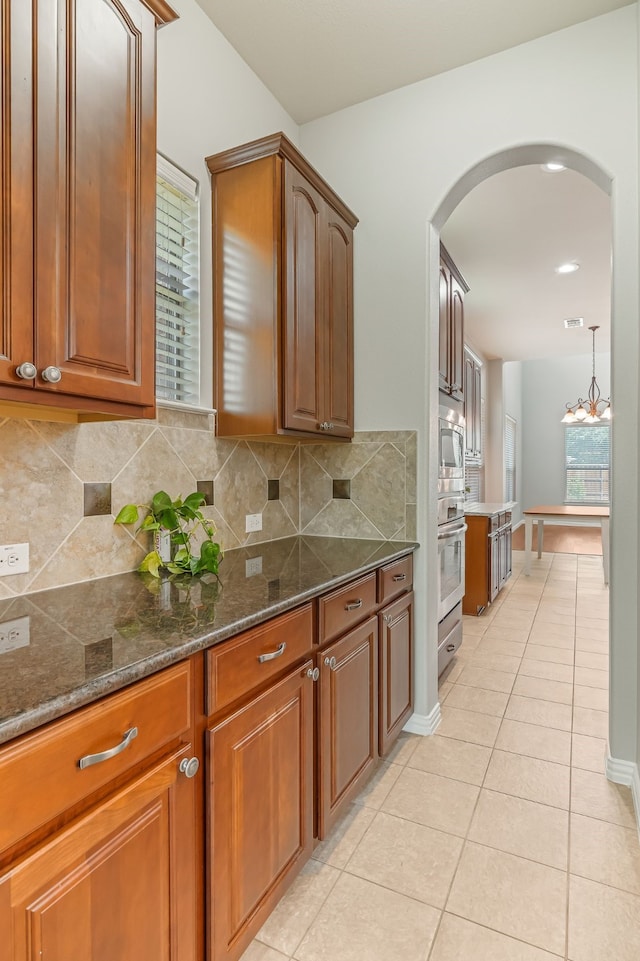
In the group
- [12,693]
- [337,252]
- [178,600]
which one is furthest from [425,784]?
[337,252]

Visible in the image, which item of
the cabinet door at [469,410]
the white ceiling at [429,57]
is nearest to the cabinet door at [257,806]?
the white ceiling at [429,57]

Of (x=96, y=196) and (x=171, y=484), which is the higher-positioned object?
(x=96, y=196)

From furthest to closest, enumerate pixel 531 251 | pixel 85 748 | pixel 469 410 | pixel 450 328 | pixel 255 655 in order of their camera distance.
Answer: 1. pixel 469 410
2. pixel 531 251
3. pixel 450 328
4. pixel 255 655
5. pixel 85 748

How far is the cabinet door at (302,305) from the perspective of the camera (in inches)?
78.3

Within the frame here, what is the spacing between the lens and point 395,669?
2180 mm

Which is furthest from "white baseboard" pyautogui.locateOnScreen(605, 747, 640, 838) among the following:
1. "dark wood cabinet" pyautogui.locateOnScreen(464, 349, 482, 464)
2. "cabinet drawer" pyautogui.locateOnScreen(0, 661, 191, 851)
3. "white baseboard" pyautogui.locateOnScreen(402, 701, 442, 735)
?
"dark wood cabinet" pyautogui.locateOnScreen(464, 349, 482, 464)

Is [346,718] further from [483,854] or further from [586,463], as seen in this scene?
[586,463]

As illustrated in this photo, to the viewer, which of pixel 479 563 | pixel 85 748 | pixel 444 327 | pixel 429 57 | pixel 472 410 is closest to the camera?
pixel 85 748

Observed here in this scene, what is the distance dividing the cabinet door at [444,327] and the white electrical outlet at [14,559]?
2.27 m

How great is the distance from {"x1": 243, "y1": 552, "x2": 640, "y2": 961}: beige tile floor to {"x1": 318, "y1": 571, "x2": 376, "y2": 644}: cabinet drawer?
744mm

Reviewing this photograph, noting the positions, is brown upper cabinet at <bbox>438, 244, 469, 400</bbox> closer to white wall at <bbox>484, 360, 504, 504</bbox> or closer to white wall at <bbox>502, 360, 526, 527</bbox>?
white wall at <bbox>484, 360, 504, 504</bbox>

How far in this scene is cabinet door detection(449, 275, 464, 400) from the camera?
3.22 m

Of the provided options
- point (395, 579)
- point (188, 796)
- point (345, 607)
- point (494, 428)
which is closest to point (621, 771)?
point (395, 579)

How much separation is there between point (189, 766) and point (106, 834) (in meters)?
0.20
